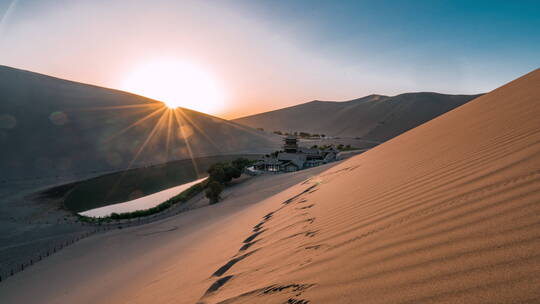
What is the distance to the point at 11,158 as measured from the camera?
1778 inches

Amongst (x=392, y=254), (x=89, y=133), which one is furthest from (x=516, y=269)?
(x=89, y=133)

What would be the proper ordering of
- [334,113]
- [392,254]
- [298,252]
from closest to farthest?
[392,254] → [298,252] → [334,113]

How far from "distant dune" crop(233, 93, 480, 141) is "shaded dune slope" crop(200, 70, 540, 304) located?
8264cm

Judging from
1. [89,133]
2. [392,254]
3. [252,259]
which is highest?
[89,133]

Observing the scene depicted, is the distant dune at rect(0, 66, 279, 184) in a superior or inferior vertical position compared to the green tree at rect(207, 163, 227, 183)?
superior

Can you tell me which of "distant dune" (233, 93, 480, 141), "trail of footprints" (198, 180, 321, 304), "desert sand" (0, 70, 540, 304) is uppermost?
"distant dune" (233, 93, 480, 141)

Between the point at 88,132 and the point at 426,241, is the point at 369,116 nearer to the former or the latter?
the point at 88,132

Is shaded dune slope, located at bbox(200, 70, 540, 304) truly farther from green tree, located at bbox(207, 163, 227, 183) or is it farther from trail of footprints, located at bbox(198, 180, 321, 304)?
green tree, located at bbox(207, 163, 227, 183)

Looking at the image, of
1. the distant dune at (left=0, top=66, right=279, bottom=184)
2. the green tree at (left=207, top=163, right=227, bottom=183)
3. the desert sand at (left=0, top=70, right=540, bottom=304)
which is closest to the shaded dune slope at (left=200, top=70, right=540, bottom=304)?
the desert sand at (left=0, top=70, right=540, bottom=304)

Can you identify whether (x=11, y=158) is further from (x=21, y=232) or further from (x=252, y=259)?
(x=252, y=259)

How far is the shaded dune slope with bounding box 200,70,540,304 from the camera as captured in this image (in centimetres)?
132

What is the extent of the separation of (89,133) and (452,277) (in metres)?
70.7

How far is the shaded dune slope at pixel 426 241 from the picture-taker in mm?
1317

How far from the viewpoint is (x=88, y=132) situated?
58531 mm
